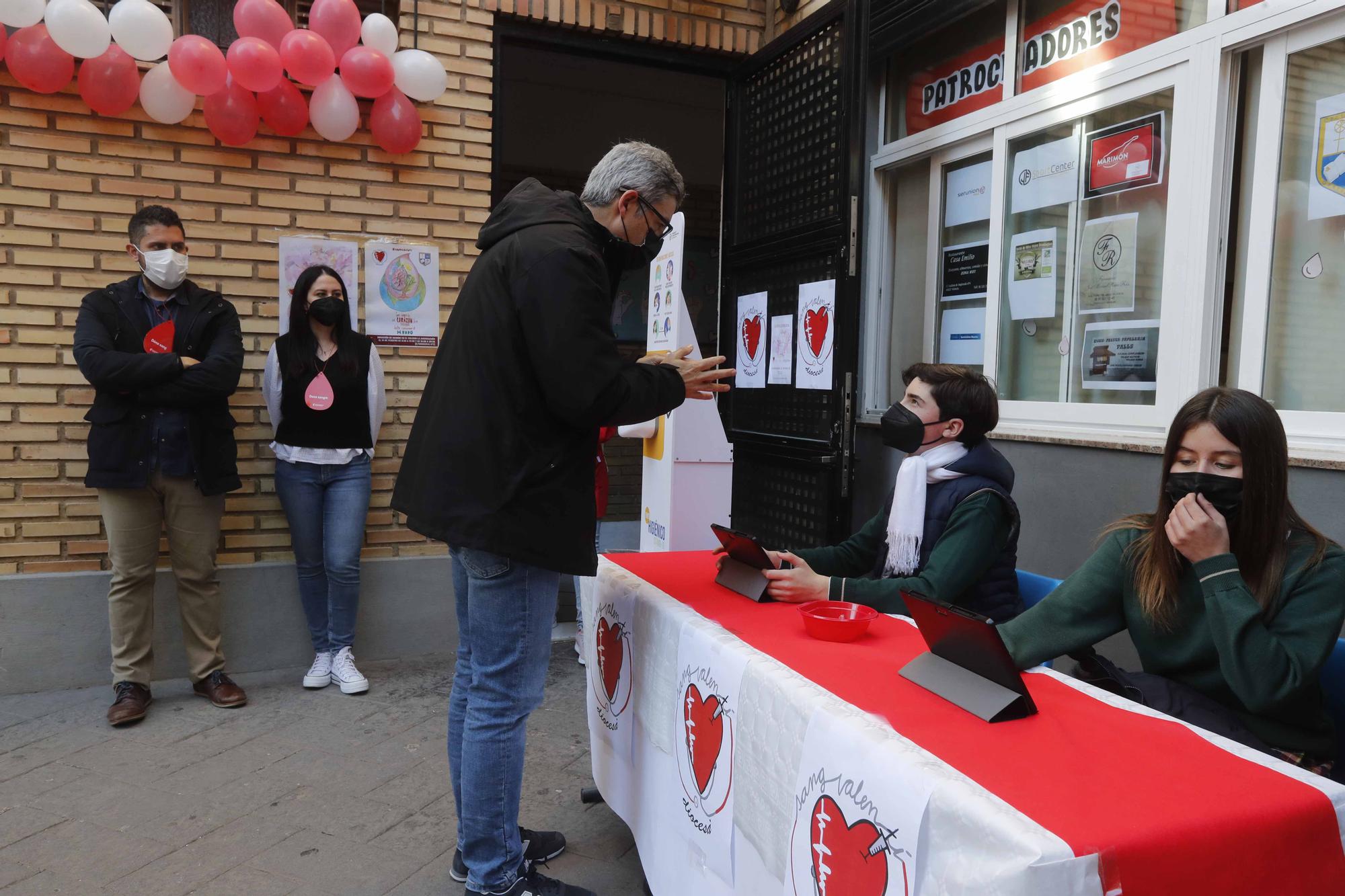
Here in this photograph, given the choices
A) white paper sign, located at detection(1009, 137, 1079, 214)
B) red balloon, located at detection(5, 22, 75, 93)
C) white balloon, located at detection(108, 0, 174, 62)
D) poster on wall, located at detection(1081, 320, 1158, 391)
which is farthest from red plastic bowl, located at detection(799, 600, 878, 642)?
red balloon, located at detection(5, 22, 75, 93)

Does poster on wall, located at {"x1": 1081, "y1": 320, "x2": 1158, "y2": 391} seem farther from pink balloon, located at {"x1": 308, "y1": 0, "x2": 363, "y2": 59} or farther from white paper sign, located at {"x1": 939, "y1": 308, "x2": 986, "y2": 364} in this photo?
pink balloon, located at {"x1": 308, "y1": 0, "x2": 363, "y2": 59}

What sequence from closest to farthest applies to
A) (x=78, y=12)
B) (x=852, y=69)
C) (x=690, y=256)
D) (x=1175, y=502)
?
(x=1175, y=502), (x=78, y=12), (x=852, y=69), (x=690, y=256)

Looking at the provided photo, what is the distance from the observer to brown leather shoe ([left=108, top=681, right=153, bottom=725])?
11.9 feet

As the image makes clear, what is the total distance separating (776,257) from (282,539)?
2907 millimetres

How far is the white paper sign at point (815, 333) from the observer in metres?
4.21

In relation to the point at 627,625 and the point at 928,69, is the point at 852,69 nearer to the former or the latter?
the point at 928,69

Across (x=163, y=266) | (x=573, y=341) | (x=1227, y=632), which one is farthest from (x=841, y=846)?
(x=163, y=266)

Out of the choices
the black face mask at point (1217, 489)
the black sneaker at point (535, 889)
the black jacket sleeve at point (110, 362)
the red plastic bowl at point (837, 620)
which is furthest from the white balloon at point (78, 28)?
the black face mask at point (1217, 489)

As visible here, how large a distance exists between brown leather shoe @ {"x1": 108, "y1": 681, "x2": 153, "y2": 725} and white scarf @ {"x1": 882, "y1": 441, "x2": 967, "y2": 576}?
3.24 metres

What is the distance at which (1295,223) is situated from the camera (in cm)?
279

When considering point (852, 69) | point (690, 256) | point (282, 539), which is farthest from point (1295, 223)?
point (690, 256)

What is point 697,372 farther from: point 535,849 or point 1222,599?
point 535,849

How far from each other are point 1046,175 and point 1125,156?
0.41 meters

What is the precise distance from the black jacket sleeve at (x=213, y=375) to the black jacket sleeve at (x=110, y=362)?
0.14 ft
